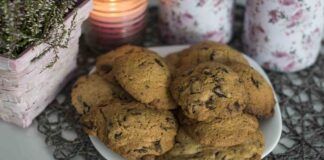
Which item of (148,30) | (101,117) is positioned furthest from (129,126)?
(148,30)

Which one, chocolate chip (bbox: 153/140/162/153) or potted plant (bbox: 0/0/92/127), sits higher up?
potted plant (bbox: 0/0/92/127)

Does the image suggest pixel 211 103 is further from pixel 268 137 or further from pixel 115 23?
pixel 115 23

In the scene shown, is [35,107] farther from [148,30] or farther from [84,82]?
[148,30]

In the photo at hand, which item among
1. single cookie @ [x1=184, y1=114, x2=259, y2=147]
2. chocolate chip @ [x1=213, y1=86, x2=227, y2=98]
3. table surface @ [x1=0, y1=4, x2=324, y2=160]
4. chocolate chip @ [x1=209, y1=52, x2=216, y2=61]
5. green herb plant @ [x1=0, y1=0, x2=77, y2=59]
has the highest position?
green herb plant @ [x1=0, y1=0, x2=77, y2=59]

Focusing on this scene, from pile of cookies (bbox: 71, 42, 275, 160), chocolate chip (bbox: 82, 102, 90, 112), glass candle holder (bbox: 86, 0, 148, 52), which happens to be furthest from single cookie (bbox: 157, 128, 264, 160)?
glass candle holder (bbox: 86, 0, 148, 52)

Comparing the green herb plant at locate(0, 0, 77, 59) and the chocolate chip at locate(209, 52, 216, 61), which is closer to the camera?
the green herb plant at locate(0, 0, 77, 59)

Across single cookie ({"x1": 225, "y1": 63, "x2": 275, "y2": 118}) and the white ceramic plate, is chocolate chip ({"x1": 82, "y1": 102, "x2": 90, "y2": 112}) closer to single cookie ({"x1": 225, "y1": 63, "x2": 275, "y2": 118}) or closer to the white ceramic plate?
the white ceramic plate
